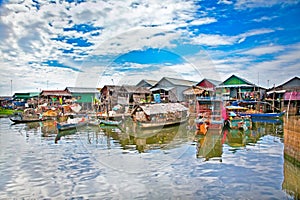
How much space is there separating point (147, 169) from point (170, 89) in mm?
22717

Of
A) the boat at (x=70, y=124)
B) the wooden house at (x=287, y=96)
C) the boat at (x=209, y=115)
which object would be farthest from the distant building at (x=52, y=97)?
the wooden house at (x=287, y=96)

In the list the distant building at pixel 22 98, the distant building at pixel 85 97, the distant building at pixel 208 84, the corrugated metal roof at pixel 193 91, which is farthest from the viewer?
the distant building at pixel 22 98

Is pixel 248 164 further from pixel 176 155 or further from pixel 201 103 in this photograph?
pixel 201 103

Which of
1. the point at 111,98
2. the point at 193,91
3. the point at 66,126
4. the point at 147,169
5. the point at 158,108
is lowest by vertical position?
the point at 147,169

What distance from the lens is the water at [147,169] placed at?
766 centimetres

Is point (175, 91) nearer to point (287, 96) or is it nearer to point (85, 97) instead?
point (287, 96)

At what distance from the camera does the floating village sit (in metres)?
21.7

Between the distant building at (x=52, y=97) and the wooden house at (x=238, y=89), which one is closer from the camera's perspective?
the wooden house at (x=238, y=89)

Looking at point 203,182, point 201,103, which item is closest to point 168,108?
point 201,103

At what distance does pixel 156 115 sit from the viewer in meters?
21.1

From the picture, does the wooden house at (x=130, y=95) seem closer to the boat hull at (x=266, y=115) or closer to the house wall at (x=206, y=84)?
the house wall at (x=206, y=84)

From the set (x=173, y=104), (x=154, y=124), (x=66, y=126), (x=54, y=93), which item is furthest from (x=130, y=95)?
(x=54, y=93)

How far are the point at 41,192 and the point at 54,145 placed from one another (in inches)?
321

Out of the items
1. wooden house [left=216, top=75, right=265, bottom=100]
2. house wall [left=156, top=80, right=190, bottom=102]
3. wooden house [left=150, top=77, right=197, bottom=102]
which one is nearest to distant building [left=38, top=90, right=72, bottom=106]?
wooden house [left=150, top=77, right=197, bottom=102]
